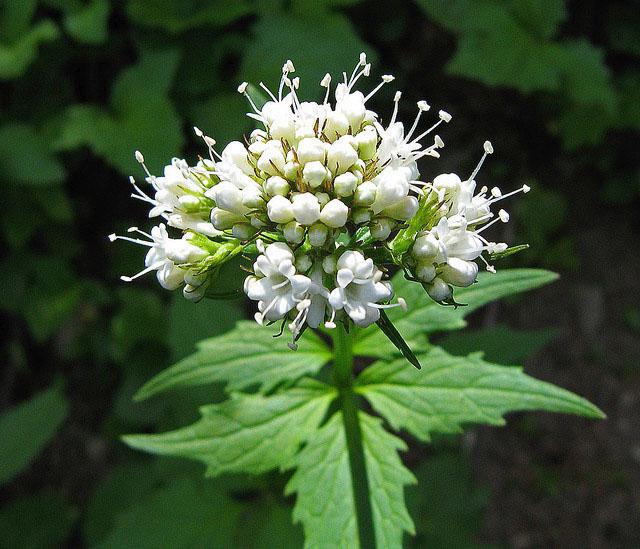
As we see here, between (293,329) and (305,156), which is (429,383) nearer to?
(293,329)

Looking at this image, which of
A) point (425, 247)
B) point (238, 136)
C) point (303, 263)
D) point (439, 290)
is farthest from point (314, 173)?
point (238, 136)

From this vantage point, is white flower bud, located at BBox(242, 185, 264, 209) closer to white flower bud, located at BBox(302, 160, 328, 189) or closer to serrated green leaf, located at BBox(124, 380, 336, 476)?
white flower bud, located at BBox(302, 160, 328, 189)

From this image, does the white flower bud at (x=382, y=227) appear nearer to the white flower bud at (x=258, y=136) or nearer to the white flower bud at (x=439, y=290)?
the white flower bud at (x=439, y=290)

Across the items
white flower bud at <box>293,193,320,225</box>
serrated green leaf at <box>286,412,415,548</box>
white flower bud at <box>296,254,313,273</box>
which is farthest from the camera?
serrated green leaf at <box>286,412,415,548</box>

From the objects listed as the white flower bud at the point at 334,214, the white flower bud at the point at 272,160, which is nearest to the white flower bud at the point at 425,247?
the white flower bud at the point at 334,214

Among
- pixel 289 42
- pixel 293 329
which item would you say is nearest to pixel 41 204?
pixel 289 42

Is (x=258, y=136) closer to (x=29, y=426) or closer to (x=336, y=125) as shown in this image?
(x=336, y=125)

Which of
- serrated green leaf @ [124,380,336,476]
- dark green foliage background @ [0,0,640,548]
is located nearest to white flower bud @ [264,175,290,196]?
serrated green leaf @ [124,380,336,476]
